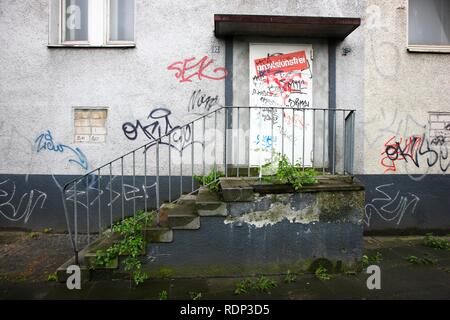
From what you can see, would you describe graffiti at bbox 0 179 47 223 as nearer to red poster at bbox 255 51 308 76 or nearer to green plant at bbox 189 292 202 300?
green plant at bbox 189 292 202 300

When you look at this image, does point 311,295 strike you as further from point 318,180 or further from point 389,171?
point 389,171

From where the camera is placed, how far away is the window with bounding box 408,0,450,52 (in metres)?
6.24

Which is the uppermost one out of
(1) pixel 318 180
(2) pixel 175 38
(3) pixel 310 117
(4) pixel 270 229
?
(2) pixel 175 38

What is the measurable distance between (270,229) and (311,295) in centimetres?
89

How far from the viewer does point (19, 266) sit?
456 cm

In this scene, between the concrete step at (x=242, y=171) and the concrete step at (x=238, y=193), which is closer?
the concrete step at (x=238, y=193)

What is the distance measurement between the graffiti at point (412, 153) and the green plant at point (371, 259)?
1709 millimetres

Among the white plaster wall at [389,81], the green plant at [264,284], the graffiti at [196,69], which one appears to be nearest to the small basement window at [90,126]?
the graffiti at [196,69]

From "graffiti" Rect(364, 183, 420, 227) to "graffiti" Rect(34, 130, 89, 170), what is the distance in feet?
16.4

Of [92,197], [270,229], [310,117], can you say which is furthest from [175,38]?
[270,229]

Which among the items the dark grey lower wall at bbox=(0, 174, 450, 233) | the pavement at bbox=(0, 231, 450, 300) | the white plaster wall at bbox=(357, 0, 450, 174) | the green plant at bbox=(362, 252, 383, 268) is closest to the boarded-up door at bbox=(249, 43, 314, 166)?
the white plaster wall at bbox=(357, 0, 450, 174)

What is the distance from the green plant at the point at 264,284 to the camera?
391 centimetres

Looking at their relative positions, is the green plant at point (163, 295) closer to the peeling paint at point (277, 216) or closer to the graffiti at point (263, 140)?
the peeling paint at point (277, 216)

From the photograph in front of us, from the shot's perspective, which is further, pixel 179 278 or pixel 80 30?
pixel 80 30
